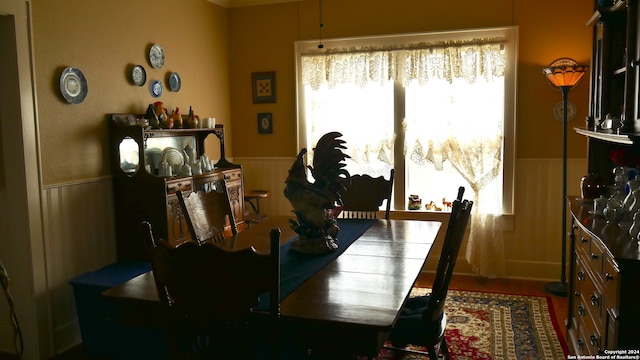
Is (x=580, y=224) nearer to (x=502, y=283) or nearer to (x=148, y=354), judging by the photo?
(x=502, y=283)

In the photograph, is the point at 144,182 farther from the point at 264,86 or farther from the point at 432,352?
the point at 432,352

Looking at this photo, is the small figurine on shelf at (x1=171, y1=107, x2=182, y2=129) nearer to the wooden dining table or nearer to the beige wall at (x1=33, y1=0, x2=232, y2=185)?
the beige wall at (x1=33, y1=0, x2=232, y2=185)

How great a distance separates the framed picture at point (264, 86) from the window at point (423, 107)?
30 centimetres

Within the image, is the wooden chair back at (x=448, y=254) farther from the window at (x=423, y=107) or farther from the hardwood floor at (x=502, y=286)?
the window at (x=423, y=107)

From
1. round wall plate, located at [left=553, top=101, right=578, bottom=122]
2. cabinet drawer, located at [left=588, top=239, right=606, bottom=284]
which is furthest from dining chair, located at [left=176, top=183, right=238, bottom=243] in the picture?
round wall plate, located at [left=553, top=101, right=578, bottom=122]

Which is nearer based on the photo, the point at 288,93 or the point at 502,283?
the point at 502,283

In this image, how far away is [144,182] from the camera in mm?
3631

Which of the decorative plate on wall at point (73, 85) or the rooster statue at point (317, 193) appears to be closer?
the rooster statue at point (317, 193)

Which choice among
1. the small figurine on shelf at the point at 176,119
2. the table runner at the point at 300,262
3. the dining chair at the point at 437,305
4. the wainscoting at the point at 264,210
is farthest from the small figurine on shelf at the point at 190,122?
the dining chair at the point at 437,305

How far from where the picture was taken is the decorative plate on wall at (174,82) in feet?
14.4

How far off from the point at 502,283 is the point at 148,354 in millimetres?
3026

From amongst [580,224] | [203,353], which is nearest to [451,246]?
[580,224]

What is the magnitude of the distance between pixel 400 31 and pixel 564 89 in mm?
1533

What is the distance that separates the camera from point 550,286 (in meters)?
4.33
